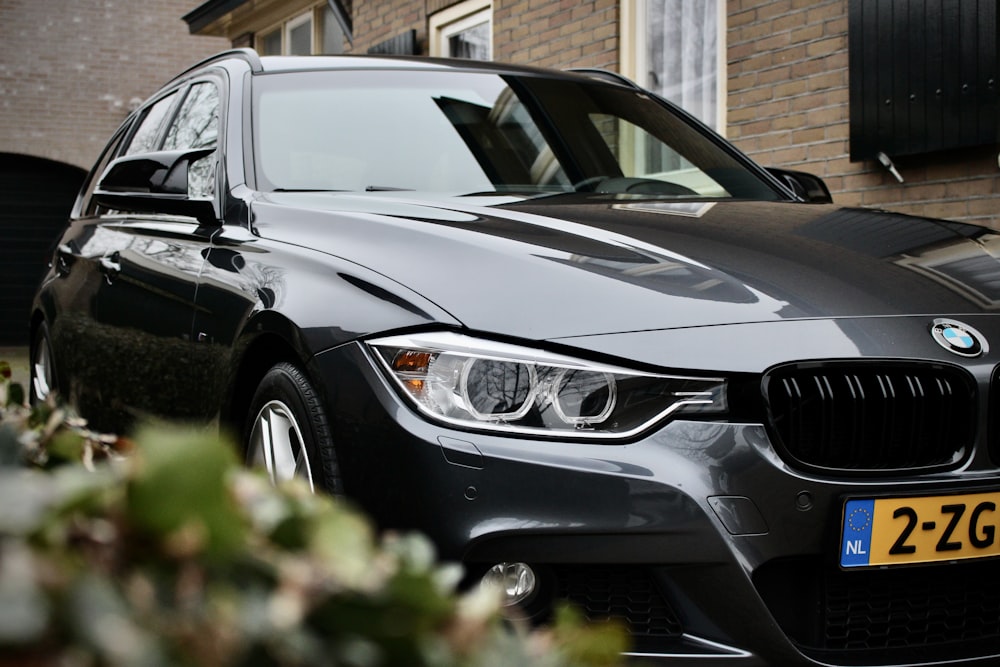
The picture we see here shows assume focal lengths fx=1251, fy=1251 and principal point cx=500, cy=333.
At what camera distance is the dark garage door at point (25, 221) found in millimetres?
18422

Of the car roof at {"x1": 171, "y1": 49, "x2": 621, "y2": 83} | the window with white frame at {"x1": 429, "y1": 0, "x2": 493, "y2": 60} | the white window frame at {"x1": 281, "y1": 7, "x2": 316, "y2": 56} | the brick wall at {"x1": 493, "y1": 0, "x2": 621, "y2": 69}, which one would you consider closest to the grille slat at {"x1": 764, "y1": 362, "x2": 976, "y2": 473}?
the car roof at {"x1": 171, "y1": 49, "x2": 621, "y2": 83}

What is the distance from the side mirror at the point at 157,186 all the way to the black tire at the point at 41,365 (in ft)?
4.10

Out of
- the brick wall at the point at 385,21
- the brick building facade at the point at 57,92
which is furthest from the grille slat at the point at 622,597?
the brick building facade at the point at 57,92

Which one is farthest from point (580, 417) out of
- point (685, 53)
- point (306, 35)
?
point (306, 35)

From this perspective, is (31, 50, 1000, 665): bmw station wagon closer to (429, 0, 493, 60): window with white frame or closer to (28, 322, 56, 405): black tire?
(28, 322, 56, 405): black tire

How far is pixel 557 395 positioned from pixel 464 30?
871 cm

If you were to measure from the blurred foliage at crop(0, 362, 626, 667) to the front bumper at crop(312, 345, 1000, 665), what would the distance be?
1.52 m

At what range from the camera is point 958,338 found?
7.59 ft

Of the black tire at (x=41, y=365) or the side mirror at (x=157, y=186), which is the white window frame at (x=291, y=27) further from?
the side mirror at (x=157, y=186)

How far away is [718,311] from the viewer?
2221mm

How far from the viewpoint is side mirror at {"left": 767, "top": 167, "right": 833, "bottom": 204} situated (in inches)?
160

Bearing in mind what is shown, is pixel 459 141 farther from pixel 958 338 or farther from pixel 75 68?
pixel 75 68

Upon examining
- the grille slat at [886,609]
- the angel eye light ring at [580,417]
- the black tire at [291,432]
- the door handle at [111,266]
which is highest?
the door handle at [111,266]

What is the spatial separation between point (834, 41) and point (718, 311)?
472 centimetres
